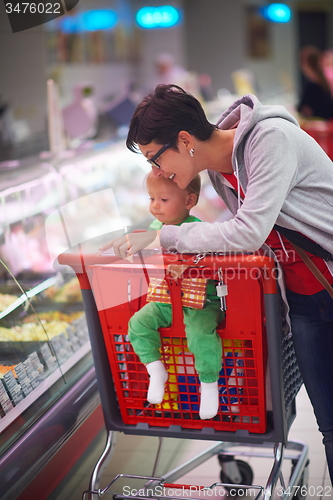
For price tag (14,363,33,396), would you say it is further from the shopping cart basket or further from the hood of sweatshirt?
the hood of sweatshirt

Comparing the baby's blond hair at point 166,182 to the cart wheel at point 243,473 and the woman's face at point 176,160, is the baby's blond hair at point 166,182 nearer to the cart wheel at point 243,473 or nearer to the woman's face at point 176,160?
the woman's face at point 176,160

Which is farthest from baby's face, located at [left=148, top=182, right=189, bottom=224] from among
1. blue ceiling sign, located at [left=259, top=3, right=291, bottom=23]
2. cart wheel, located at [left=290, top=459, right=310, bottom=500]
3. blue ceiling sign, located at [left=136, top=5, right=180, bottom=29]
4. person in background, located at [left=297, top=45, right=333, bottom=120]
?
blue ceiling sign, located at [left=259, top=3, right=291, bottom=23]

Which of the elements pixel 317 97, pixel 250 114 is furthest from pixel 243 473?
pixel 317 97

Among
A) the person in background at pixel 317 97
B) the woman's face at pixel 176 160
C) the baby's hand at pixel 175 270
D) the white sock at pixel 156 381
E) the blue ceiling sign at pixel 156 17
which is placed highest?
the blue ceiling sign at pixel 156 17

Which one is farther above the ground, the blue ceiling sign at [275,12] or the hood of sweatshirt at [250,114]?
the blue ceiling sign at [275,12]

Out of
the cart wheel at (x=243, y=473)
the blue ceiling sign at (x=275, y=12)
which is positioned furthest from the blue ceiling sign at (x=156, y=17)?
the cart wheel at (x=243, y=473)

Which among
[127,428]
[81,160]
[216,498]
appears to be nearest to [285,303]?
[127,428]

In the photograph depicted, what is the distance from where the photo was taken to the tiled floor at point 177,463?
2719 millimetres

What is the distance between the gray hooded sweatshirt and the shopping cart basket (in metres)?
0.06

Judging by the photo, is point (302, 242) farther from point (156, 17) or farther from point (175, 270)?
point (156, 17)

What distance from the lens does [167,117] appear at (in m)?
1.79

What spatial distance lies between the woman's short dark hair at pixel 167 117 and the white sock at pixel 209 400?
819 mm

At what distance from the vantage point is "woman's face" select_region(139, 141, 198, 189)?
184cm

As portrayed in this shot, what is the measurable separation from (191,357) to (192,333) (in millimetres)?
173
